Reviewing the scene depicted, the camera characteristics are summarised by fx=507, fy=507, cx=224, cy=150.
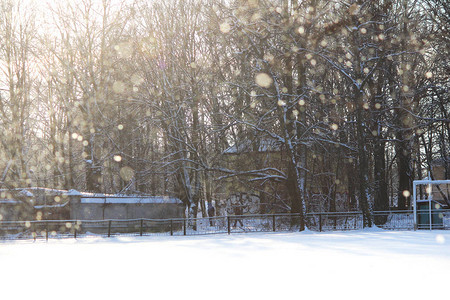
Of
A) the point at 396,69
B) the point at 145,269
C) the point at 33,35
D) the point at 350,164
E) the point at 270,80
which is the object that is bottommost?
the point at 145,269

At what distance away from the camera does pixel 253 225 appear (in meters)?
26.1

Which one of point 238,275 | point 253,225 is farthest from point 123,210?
point 238,275

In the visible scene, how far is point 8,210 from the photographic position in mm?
28109

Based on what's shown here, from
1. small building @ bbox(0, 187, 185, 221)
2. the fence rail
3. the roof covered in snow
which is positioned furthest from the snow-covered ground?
the roof covered in snow

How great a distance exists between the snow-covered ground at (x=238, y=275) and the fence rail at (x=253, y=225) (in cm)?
1060

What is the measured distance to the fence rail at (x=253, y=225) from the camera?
24906mm

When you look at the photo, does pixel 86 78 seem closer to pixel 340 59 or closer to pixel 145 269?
pixel 340 59

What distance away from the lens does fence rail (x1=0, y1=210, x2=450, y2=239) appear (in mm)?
24906

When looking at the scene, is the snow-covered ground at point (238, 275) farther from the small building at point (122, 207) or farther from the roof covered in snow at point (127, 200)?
the roof covered in snow at point (127, 200)

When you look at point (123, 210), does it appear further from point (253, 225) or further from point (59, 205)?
point (253, 225)

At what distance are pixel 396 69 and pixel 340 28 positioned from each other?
982 centimetres

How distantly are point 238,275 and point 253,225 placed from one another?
16693mm

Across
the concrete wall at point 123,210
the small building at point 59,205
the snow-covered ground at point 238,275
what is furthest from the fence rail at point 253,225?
the snow-covered ground at point 238,275

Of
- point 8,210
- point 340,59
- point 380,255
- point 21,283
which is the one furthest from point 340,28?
point 21,283
